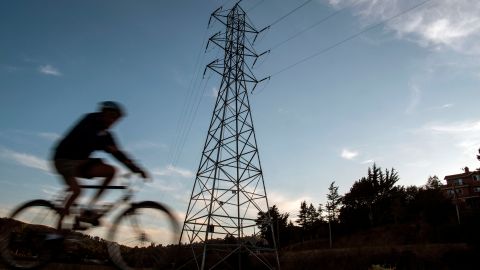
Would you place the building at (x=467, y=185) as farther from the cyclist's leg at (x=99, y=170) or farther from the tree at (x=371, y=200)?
the cyclist's leg at (x=99, y=170)

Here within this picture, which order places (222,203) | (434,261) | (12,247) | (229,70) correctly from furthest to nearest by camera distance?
(434,261)
(229,70)
(222,203)
(12,247)

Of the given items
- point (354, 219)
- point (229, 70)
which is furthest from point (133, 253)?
point (354, 219)

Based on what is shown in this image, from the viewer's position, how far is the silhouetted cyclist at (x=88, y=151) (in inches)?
205

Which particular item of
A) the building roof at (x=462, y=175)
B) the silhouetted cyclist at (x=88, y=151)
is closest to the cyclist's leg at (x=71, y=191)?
the silhouetted cyclist at (x=88, y=151)

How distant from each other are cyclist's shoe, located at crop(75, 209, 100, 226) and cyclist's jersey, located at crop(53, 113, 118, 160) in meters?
0.90

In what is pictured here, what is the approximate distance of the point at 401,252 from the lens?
2997 cm

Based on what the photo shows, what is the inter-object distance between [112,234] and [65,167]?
1.29m

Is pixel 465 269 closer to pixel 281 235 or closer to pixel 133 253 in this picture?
pixel 133 253

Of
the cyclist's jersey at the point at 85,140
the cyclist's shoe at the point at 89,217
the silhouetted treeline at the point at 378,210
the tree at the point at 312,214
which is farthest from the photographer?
the tree at the point at 312,214

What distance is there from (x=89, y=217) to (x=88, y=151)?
1.07m

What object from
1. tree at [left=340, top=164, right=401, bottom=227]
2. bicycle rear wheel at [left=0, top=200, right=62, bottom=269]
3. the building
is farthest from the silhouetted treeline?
bicycle rear wheel at [left=0, top=200, right=62, bottom=269]

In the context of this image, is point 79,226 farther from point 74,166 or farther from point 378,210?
point 378,210

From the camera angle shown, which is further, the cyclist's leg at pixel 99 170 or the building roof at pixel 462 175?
the building roof at pixel 462 175

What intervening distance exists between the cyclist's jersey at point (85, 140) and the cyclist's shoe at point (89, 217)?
903mm
